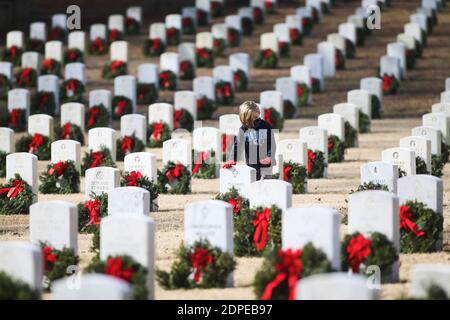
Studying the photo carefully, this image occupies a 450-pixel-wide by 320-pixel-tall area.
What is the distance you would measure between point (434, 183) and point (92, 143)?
7614mm

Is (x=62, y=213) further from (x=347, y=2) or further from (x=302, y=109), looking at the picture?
(x=347, y=2)

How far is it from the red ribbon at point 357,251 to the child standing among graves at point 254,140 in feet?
9.16

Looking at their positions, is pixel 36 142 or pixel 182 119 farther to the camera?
pixel 182 119

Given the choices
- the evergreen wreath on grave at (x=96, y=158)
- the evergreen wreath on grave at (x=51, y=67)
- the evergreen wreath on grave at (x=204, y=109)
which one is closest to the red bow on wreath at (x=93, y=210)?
the evergreen wreath on grave at (x=96, y=158)

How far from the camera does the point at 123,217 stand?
40.3ft

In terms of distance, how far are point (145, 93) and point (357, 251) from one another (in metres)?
14.5

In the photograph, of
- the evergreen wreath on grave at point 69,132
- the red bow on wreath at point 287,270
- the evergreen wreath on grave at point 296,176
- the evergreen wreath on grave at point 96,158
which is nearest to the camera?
the red bow on wreath at point 287,270

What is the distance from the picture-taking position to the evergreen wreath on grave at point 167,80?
28.3 m

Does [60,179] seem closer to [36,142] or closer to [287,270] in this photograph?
[36,142]

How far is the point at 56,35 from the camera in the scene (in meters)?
33.1

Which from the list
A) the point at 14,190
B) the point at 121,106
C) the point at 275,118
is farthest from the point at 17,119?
the point at 14,190

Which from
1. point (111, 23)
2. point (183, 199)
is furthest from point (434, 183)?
point (111, 23)

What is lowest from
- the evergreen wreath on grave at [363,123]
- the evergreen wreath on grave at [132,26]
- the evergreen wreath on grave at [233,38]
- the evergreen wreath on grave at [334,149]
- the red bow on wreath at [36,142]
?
the evergreen wreath on grave at [334,149]

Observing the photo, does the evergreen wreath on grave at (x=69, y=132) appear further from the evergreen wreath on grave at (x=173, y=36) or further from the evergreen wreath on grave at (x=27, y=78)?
the evergreen wreath on grave at (x=173, y=36)
